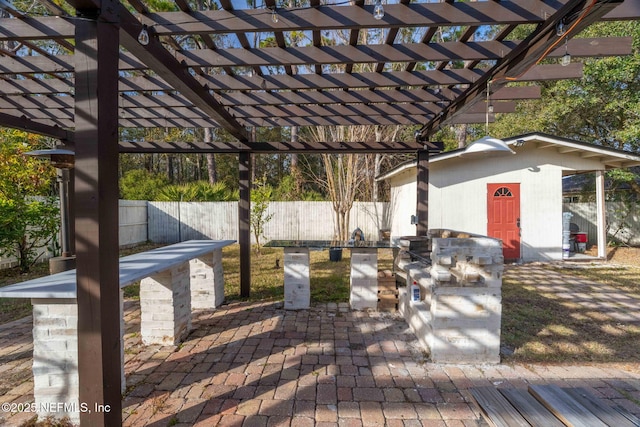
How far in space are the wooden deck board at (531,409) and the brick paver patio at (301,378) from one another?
230 millimetres

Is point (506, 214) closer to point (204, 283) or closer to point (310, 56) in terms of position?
point (310, 56)

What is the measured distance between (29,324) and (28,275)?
327 cm

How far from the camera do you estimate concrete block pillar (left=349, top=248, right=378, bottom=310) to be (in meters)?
4.24

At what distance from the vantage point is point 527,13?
2.25 m

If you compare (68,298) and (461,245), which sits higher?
(461,245)

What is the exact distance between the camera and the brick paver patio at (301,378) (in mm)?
2117

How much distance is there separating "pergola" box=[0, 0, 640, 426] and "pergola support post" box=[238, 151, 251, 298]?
2 centimetres

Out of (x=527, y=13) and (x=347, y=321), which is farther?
(x=347, y=321)

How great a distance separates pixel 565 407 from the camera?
1448 millimetres

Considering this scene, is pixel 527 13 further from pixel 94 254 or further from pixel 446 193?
pixel 446 193

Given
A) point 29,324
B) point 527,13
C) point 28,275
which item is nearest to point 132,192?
point 28,275

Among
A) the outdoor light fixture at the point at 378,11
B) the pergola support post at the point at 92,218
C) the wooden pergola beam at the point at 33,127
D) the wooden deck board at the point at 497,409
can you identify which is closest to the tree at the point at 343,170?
the wooden pergola beam at the point at 33,127

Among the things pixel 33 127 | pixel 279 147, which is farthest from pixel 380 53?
pixel 33 127

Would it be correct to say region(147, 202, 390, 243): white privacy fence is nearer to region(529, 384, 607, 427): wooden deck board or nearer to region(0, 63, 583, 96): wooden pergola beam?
region(0, 63, 583, 96): wooden pergola beam
